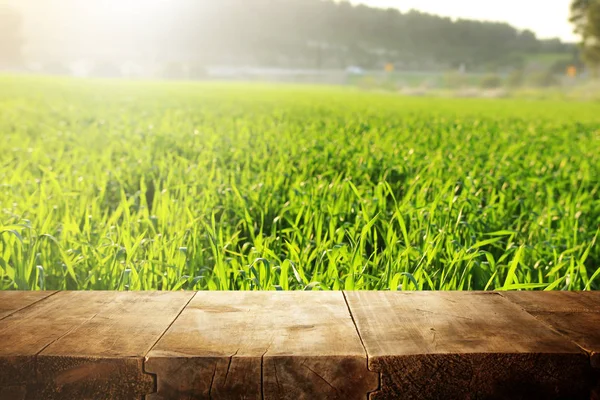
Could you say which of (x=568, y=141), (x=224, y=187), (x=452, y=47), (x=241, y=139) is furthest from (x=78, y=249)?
(x=452, y=47)

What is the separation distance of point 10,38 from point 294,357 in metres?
103

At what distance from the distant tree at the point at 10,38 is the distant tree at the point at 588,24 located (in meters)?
75.3

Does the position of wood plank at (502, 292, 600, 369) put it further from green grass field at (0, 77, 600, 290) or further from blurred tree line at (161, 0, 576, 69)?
blurred tree line at (161, 0, 576, 69)

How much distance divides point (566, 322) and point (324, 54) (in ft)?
526

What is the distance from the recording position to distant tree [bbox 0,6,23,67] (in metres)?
89.5

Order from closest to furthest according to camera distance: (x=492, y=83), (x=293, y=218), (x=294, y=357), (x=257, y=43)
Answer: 1. (x=294, y=357)
2. (x=293, y=218)
3. (x=492, y=83)
4. (x=257, y=43)

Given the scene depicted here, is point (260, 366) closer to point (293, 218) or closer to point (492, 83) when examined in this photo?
point (293, 218)

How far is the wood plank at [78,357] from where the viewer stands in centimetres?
160

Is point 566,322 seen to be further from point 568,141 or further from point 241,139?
point 568,141

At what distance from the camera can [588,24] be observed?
2266 inches

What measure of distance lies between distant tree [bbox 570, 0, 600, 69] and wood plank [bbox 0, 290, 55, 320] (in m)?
63.1

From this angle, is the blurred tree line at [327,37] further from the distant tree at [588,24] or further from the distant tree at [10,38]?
the distant tree at [588,24]

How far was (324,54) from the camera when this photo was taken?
517 ft

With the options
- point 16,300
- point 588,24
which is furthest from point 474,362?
point 588,24
